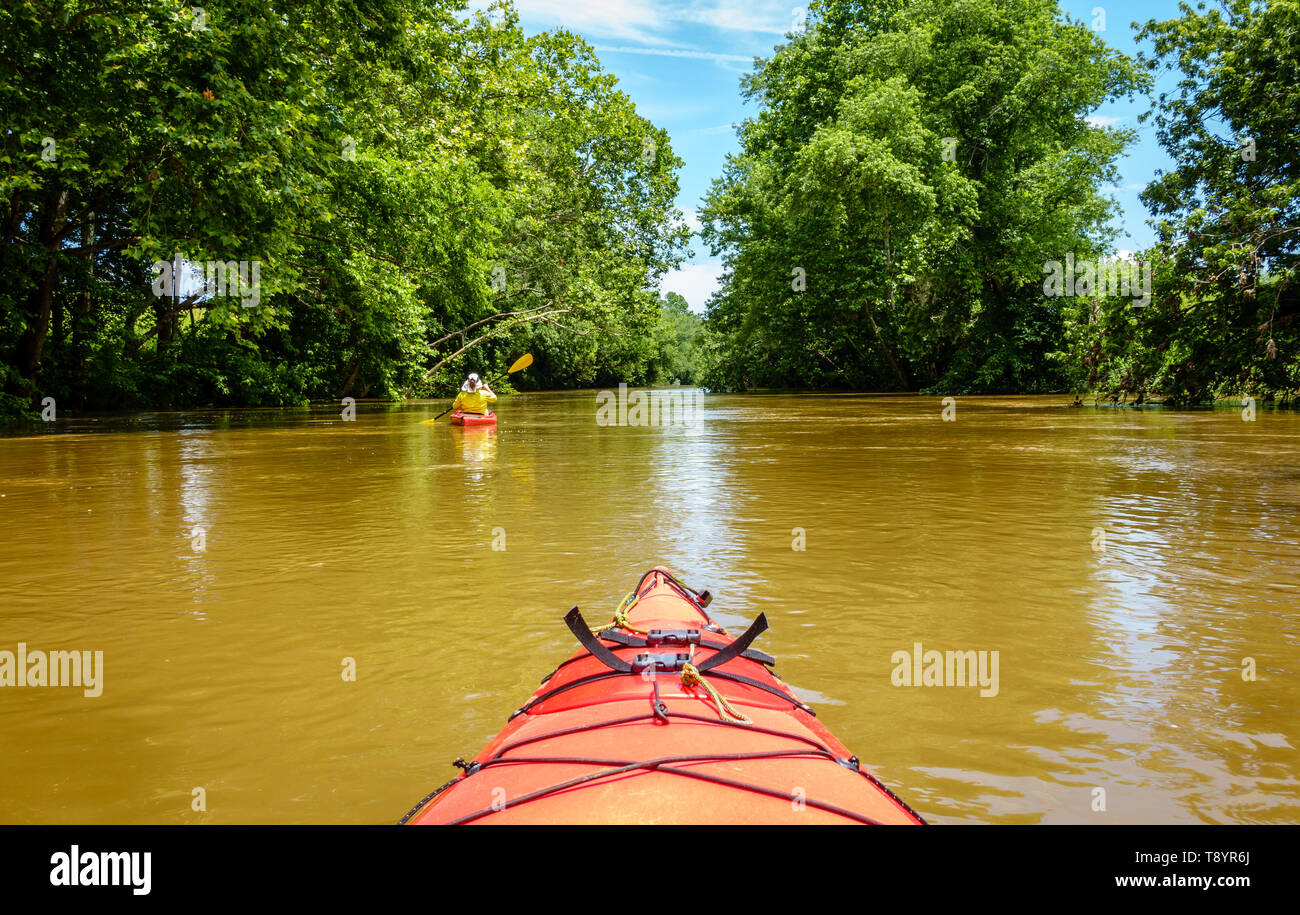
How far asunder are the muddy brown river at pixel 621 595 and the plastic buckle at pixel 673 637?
801mm

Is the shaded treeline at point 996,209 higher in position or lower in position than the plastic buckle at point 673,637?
higher

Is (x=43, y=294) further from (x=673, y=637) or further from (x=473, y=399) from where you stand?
(x=673, y=637)

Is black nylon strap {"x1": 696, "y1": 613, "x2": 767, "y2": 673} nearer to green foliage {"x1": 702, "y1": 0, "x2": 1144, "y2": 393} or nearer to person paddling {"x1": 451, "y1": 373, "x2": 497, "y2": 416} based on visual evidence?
person paddling {"x1": 451, "y1": 373, "x2": 497, "y2": 416}

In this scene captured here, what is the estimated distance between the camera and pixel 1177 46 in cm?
2034

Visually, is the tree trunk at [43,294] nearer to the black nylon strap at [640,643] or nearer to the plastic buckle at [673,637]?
the black nylon strap at [640,643]

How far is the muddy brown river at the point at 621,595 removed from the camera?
10.1ft

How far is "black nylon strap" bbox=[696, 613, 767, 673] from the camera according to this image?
283cm

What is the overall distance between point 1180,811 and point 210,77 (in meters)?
15.8

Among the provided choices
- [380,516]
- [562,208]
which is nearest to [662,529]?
[380,516]

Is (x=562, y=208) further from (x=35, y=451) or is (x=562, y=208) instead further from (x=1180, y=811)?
(x=1180, y=811)

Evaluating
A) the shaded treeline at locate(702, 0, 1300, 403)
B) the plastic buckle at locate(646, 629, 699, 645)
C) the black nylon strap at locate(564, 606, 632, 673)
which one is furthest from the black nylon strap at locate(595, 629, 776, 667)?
the shaded treeline at locate(702, 0, 1300, 403)

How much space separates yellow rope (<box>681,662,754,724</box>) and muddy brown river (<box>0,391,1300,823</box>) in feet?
2.58

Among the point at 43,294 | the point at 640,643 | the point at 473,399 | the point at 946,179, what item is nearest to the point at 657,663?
the point at 640,643

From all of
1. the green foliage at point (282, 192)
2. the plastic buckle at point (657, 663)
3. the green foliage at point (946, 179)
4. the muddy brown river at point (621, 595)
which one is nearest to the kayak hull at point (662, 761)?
the plastic buckle at point (657, 663)
